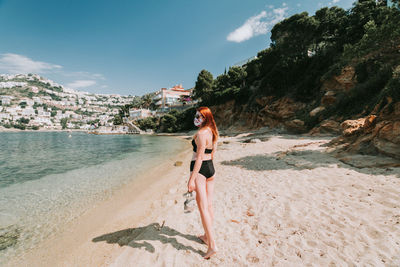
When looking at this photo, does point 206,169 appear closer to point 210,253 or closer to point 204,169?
point 204,169

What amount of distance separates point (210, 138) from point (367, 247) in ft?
9.54

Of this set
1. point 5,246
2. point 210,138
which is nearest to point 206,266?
point 210,138

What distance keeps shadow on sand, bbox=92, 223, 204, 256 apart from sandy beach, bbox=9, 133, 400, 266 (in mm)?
24

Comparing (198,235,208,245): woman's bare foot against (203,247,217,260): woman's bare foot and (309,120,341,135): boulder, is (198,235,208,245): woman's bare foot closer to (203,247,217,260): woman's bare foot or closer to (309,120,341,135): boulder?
(203,247,217,260): woman's bare foot

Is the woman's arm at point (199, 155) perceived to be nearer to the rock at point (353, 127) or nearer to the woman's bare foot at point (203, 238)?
the woman's bare foot at point (203, 238)

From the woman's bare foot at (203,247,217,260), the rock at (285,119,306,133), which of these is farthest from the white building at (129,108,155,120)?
the woman's bare foot at (203,247,217,260)

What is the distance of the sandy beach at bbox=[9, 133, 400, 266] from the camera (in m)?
2.67

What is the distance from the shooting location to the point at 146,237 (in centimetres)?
380

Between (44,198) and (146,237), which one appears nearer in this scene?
(146,237)

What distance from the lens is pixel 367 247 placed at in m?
2.52

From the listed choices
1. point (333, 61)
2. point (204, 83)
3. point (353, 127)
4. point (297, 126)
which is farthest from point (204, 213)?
point (204, 83)

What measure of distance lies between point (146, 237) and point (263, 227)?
2.62 m

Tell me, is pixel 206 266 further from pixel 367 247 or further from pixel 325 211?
pixel 325 211

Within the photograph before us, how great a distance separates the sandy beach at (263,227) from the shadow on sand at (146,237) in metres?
0.02
